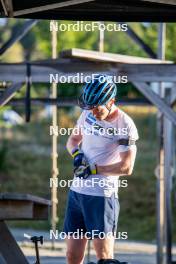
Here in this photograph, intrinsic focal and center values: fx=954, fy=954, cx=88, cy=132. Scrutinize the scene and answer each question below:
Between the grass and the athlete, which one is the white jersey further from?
the grass

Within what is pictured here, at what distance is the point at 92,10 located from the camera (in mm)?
9445

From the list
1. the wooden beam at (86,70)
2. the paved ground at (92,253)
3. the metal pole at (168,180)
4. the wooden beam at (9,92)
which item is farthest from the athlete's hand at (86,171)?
the paved ground at (92,253)

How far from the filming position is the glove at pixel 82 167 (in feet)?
23.2

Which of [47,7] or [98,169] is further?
[47,7]

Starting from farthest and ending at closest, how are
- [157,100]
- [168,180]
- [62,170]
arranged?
1. [62,170]
2. [168,180]
3. [157,100]

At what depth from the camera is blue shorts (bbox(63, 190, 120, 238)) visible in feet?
23.2

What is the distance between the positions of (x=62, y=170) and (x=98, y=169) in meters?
20.2

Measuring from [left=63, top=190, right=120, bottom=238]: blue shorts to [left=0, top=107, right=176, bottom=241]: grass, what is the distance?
48.5 ft

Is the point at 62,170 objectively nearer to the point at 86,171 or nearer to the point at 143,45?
the point at 143,45

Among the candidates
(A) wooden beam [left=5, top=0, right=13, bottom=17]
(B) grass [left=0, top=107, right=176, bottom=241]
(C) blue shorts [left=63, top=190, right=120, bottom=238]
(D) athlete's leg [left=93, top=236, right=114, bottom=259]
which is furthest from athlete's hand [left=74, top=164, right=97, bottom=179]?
(B) grass [left=0, top=107, right=176, bottom=241]

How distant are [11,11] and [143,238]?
13.7 meters

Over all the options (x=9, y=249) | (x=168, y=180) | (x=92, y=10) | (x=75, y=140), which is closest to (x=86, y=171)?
(x=75, y=140)

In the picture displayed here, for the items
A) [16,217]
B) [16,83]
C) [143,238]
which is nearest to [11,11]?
[16,83]

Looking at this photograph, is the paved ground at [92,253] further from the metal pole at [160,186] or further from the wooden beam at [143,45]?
the wooden beam at [143,45]
